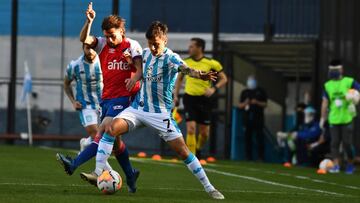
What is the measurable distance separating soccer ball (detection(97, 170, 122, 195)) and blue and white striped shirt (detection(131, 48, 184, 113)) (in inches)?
31.3

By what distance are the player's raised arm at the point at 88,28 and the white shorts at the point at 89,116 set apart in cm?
408

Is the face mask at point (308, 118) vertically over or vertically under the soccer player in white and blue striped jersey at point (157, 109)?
under

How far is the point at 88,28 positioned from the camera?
502 inches

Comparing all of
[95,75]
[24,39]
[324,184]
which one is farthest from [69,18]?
[324,184]

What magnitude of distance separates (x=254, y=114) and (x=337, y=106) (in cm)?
466

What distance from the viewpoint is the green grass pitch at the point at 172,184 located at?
12102 millimetres

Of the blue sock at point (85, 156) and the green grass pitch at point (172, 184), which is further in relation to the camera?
the blue sock at point (85, 156)

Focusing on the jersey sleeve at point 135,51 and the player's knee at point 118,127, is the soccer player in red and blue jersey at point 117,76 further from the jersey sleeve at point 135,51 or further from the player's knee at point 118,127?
the player's knee at point 118,127

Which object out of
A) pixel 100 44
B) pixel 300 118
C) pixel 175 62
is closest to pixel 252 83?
pixel 300 118

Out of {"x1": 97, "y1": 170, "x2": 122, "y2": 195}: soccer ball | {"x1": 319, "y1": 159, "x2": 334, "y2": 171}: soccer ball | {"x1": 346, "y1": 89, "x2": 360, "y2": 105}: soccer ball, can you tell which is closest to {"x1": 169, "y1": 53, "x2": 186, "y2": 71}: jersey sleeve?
{"x1": 97, "y1": 170, "x2": 122, "y2": 195}: soccer ball

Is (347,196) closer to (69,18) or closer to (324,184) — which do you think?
(324,184)

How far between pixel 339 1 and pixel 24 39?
24.3 feet

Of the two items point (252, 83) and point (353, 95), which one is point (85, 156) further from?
point (252, 83)

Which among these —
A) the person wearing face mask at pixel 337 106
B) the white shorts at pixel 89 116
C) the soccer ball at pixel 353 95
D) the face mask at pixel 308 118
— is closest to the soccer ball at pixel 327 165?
the person wearing face mask at pixel 337 106
